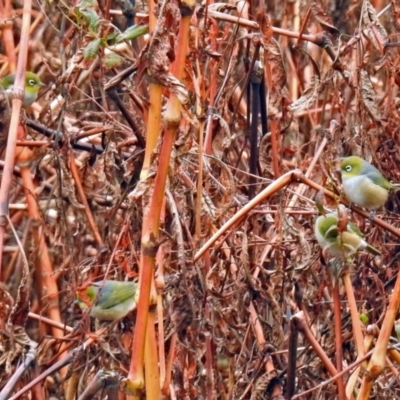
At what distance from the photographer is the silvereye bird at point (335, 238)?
142 cm

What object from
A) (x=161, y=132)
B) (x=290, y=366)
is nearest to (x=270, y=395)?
(x=290, y=366)

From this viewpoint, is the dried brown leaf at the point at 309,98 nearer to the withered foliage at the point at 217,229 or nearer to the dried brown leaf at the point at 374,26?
the withered foliage at the point at 217,229

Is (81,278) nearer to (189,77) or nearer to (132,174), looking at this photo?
(132,174)

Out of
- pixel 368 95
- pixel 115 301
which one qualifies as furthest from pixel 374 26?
pixel 115 301

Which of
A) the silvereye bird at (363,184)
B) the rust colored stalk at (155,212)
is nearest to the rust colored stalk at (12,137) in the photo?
the rust colored stalk at (155,212)

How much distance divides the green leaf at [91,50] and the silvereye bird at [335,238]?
23.3 inches

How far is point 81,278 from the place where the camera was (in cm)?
220

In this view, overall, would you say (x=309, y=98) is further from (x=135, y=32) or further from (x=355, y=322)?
(x=355, y=322)

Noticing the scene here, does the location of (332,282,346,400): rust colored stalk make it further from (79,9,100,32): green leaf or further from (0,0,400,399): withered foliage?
(79,9,100,32): green leaf

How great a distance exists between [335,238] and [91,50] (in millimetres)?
648

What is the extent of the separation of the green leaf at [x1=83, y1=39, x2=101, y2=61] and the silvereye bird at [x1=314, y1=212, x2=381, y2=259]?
23.3 inches

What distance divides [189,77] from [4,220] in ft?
1.47

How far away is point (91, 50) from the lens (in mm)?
1696

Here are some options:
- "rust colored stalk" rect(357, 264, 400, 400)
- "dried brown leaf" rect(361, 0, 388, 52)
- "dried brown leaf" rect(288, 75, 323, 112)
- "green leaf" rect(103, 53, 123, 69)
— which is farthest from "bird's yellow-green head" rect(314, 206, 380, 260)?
"green leaf" rect(103, 53, 123, 69)
